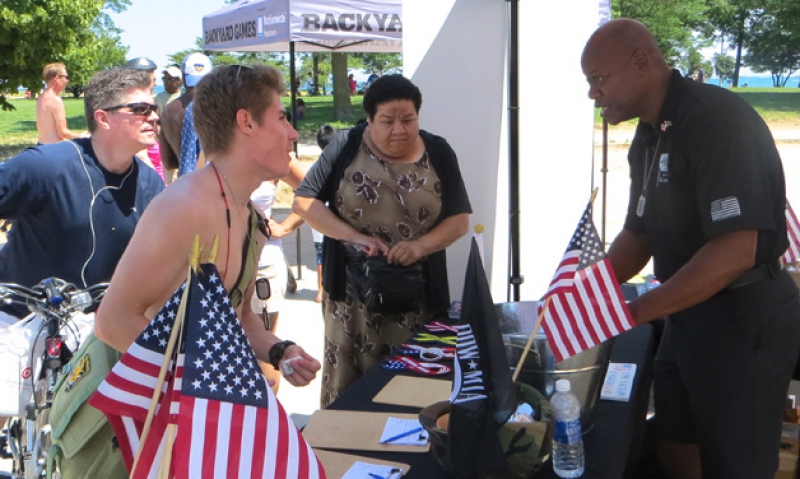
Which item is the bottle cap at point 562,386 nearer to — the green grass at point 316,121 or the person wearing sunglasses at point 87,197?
the person wearing sunglasses at point 87,197

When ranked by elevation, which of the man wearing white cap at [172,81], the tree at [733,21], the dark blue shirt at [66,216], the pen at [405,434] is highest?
the tree at [733,21]

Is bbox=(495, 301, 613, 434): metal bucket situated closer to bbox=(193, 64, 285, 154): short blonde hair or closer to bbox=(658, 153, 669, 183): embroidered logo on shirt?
bbox=(658, 153, 669, 183): embroidered logo on shirt

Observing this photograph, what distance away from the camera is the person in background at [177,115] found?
15.7 feet

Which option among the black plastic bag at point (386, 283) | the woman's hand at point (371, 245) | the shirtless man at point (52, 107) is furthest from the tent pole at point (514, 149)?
the shirtless man at point (52, 107)

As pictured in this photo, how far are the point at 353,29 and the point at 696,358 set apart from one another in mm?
5618

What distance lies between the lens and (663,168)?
8.26 ft

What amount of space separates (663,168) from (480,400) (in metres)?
1.23

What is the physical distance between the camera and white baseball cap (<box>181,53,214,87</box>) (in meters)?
4.91

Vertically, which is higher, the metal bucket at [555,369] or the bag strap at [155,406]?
the bag strap at [155,406]

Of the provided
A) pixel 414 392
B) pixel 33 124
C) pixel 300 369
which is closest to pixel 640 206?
pixel 414 392

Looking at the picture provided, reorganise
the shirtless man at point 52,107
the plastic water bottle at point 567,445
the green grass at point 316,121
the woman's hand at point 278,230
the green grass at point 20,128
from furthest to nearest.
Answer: the green grass at point 316,121
the green grass at point 20,128
the shirtless man at point 52,107
the woman's hand at point 278,230
the plastic water bottle at point 567,445

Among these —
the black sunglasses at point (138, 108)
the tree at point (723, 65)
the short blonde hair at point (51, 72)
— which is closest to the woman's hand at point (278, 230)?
the black sunglasses at point (138, 108)

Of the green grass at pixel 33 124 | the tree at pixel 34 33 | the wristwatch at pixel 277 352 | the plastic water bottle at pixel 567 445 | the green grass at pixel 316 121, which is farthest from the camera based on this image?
the green grass at pixel 316 121

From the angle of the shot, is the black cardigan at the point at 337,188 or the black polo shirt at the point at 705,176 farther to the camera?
the black cardigan at the point at 337,188
